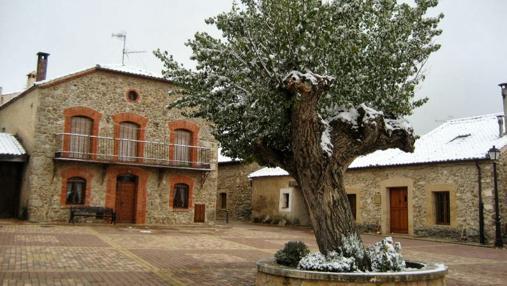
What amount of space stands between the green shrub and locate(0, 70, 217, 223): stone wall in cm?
1448

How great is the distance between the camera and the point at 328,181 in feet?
25.4

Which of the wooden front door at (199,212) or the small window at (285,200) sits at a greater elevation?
the small window at (285,200)

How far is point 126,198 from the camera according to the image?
71.2ft

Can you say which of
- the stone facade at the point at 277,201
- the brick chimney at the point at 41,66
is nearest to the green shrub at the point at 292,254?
the stone facade at the point at 277,201

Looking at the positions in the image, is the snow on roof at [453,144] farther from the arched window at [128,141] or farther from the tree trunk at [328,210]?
the tree trunk at [328,210]

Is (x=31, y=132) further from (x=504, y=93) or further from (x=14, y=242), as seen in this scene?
(x=504, y=93)

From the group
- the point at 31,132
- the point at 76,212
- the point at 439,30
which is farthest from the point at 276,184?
the point at 439,30

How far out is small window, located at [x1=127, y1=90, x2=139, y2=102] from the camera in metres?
21.9

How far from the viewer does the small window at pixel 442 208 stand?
18.5 metres

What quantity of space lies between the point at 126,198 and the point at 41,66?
7.41 meters

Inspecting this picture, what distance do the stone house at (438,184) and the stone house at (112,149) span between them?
7.57 metres

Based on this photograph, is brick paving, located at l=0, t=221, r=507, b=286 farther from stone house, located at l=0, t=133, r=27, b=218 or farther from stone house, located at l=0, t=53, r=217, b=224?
stone house, located at l=0, t=133, r=27, b=218

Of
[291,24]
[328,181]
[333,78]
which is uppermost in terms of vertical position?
[291,24]

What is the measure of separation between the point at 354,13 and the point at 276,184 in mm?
19340
